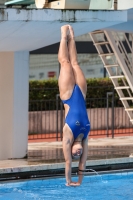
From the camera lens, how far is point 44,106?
67.6 feet

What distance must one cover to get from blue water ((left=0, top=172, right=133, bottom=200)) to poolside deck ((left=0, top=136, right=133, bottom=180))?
0.84ft

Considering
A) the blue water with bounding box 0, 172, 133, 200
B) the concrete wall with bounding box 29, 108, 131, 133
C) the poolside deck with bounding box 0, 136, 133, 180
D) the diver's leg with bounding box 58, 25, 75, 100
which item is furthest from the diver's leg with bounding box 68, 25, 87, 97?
the concrete wall with bounding box 29, 108, 131, 133

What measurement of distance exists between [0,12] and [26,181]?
3586mm

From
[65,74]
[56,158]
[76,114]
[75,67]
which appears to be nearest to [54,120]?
[56,158]

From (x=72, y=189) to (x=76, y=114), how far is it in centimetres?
410

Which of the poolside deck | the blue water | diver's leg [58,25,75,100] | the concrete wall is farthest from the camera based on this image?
the concrete wall

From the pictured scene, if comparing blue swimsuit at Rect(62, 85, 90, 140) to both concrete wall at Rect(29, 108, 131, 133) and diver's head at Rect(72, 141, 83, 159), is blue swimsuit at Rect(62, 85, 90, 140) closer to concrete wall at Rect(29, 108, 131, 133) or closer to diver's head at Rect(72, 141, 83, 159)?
diver's head at Rect(72, 141, 83, 159)

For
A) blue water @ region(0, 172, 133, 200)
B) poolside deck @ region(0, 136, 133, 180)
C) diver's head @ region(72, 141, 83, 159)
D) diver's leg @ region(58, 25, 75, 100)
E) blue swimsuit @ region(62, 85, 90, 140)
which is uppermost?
diver's leg @ region(58, 25, 75, 100)

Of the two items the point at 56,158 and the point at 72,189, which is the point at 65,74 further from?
the point at 56,158

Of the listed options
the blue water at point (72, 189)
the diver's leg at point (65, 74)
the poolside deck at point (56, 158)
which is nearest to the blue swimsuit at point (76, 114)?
→ the diver's leg at point (65, 74)

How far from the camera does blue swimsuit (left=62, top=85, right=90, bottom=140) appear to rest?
348 inches

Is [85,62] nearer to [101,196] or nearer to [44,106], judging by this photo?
[44,106]

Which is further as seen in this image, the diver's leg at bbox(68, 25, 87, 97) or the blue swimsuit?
the diver's leg at bbox(68, 25, 87, 97)

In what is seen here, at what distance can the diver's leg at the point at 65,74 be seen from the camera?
29.4 feet
